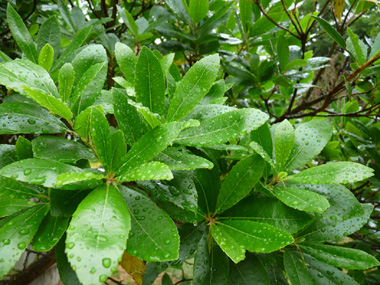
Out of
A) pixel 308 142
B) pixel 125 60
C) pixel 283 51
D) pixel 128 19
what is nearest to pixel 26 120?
pixel 125 60

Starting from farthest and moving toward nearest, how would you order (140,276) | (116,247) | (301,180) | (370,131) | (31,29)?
(31,29) → (370,131) → (140,276) → (301,180) → (116,247)

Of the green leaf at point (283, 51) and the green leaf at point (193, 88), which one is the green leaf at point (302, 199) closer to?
the green leaf at point (193, 88)

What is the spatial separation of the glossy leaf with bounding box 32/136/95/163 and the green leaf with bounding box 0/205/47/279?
134 millimetres

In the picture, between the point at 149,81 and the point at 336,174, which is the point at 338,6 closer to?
the point at 336,174

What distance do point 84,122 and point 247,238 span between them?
0.46m

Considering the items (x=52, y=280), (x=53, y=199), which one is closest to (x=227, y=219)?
(x=53, y=199)

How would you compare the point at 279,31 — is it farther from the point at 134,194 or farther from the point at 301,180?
the point at 134,194

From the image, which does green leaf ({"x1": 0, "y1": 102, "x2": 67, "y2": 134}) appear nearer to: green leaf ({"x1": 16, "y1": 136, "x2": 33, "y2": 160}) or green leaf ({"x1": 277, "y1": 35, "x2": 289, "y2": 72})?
green leaf ({"x1": 16, "y1": 136, "x2": 33, "y2": 160})

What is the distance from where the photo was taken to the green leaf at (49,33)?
102 cm

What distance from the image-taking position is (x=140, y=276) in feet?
2.71

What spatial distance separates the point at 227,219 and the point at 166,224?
0.26 meters

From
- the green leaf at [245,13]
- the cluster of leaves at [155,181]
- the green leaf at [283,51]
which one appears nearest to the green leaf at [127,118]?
the cluster of leaves at [155,181]

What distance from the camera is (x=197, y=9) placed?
1.32 metres

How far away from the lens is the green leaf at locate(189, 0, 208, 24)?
4.27 feet
